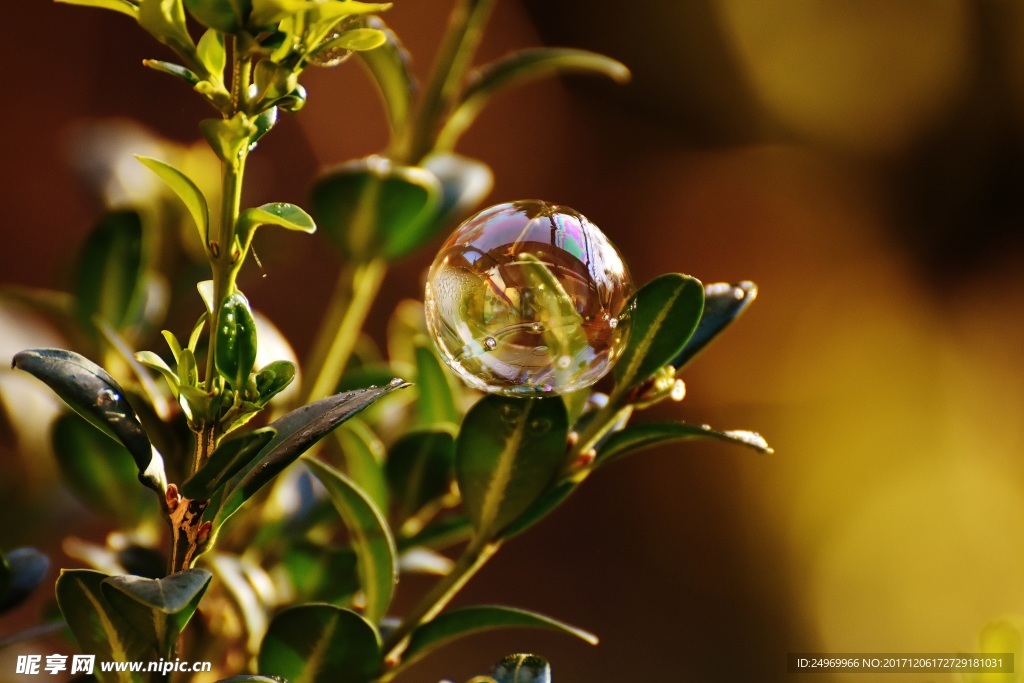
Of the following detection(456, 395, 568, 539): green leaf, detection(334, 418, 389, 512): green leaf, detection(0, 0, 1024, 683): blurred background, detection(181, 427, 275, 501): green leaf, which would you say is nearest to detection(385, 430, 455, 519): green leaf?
detection(334, 418, 389, 512): green leaf

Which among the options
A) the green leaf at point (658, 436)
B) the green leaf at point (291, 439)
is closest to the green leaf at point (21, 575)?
the green leaf at point (291, 439)

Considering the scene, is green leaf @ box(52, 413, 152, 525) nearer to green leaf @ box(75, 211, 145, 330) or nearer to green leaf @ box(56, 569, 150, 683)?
green leaf @ box(75, 211, 145, 330)

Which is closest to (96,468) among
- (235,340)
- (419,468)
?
(419,468)

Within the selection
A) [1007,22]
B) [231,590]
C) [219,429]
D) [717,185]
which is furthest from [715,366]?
[219,429]

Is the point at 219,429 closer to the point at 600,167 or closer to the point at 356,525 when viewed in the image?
the point at 356,525

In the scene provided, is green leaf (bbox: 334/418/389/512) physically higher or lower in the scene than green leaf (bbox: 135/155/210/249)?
lower

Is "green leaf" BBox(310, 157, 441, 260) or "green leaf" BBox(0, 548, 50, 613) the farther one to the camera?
"green leaf" BBox(310, 157, 441, 260)

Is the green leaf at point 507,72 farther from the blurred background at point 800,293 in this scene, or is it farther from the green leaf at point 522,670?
the blurred background at point 800,293
